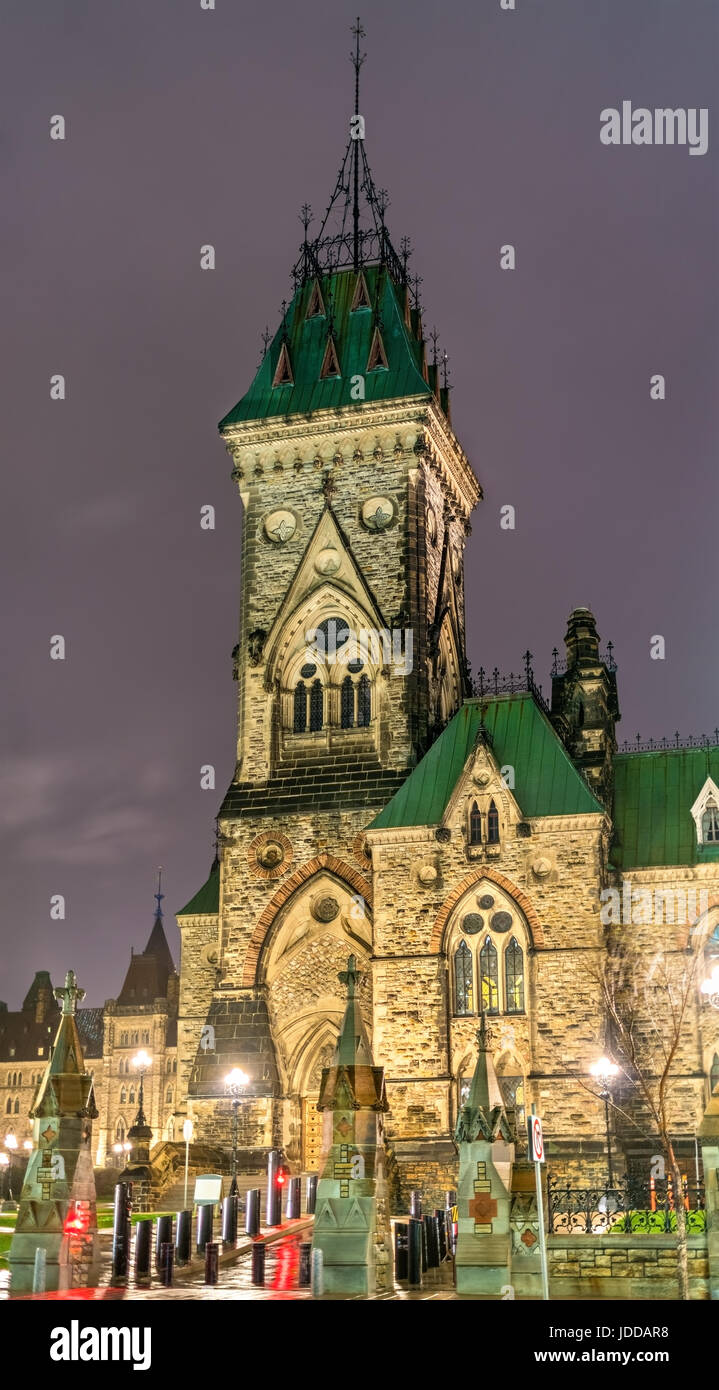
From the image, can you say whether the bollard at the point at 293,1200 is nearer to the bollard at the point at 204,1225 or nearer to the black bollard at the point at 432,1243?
the bollard at the point at 204,1225

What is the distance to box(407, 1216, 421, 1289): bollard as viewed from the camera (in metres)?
26.2

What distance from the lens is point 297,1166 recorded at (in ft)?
149

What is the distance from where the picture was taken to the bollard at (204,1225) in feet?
94.3

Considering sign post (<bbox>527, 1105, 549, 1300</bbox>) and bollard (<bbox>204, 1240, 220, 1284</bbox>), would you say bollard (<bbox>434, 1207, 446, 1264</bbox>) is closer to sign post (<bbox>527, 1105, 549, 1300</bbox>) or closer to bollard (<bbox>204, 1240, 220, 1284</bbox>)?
bollard (<bbox>204, 1240, 220, 1284</bbox>)

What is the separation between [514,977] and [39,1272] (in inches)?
849

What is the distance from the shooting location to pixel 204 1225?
28812 millimetres

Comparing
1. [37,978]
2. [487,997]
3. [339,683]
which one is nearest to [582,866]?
[487,997]

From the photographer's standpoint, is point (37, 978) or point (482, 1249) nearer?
point (482, 1249)

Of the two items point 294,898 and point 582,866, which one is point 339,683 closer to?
point 294,898

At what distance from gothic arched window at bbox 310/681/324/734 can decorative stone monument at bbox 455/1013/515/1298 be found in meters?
25.6

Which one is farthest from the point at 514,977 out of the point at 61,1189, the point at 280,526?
the point at 61,1189
